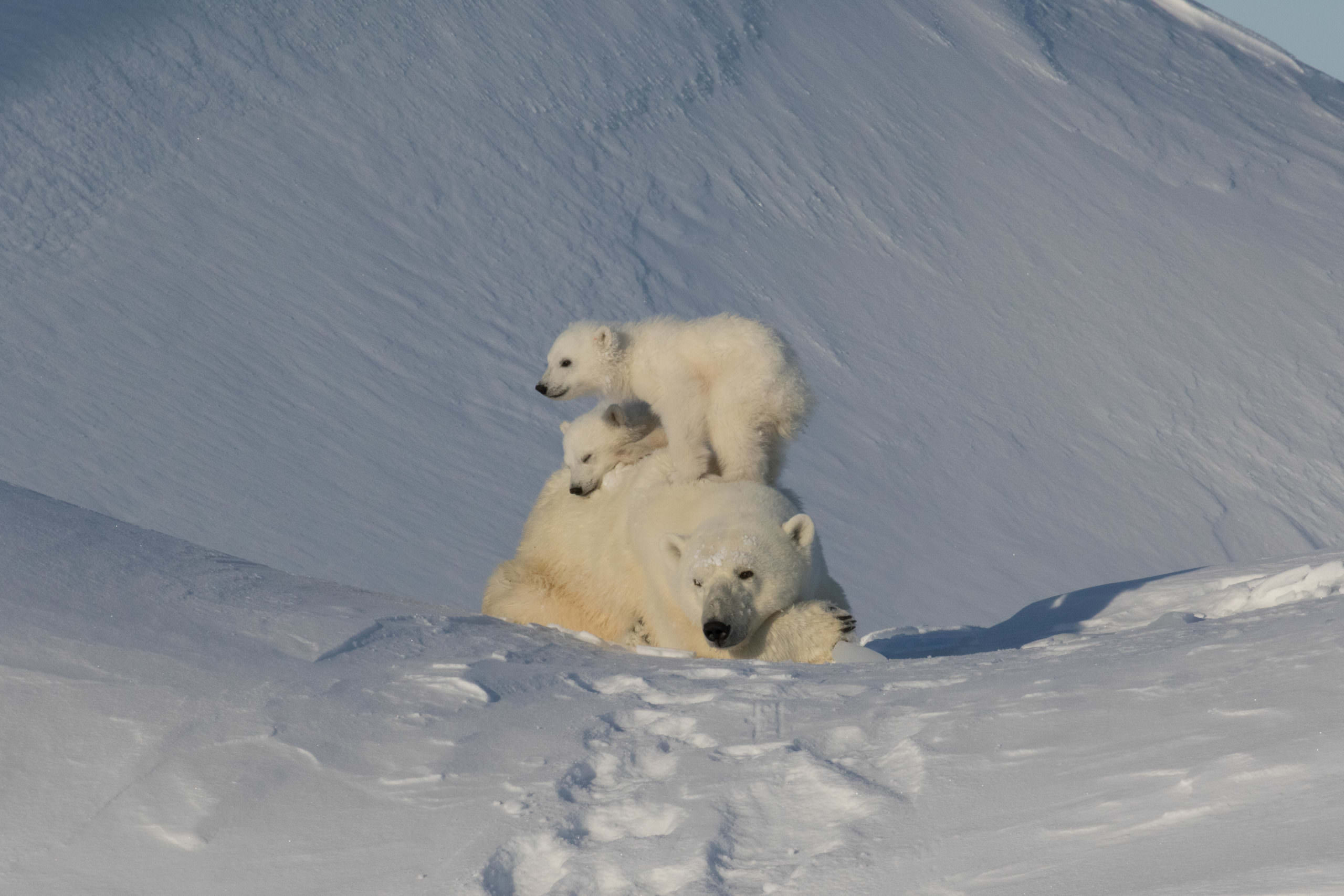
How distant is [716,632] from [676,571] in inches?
13.2

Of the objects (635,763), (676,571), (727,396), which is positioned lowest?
(635,763)

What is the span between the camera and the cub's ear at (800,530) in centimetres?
447

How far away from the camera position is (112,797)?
2.61 m

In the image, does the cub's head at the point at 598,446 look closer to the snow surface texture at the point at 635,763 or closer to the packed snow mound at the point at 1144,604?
the packed snow mound at the point at 1144,604

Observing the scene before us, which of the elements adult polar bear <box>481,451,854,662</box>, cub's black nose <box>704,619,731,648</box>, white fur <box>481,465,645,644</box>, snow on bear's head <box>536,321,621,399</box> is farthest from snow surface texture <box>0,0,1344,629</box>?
cub's black nose <box>704,619,731,648</box>

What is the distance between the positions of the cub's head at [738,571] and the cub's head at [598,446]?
82 cm

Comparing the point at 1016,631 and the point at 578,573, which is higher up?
the point at 1016,631

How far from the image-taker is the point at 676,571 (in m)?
4.50

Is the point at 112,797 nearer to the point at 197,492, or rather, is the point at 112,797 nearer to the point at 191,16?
the point at 197,492

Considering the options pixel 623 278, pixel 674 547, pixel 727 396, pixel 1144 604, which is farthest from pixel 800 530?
pixel 623 278

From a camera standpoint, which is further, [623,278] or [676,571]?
[623,278]

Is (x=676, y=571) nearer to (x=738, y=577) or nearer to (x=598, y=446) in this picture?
(x=738, y=577)

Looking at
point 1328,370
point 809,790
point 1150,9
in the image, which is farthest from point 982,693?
point 1150,9

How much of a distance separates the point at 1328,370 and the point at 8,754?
56.5ft
